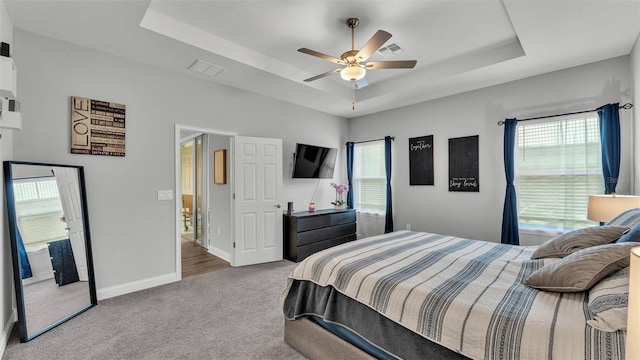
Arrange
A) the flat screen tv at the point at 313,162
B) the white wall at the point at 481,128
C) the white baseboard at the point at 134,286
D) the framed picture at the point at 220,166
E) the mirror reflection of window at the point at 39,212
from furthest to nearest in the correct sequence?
the flat screen tv at the point at 313,162 → the framed picture at the point at 220,166 → the white wall at the point at 481,128 → the white baseboard at the point at 134,286 → the mirror reflection of window at the point at 39,212

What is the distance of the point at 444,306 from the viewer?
139cm

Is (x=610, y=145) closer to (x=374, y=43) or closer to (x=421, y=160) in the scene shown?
(x=421, y=160)

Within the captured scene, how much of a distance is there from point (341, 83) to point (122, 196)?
3353mm

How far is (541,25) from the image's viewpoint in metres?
2.56

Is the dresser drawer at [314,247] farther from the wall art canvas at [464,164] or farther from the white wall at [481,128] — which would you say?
the wall art canvas at [464,164]

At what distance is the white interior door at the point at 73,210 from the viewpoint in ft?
8.78

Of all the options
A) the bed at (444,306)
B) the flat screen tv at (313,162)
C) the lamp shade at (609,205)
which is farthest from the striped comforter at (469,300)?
the flat screen tv at (313,162)

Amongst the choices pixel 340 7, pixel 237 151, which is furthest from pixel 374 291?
pixel 237 151

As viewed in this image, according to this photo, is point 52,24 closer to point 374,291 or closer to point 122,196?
point 122,196

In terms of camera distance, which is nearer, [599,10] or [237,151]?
[599,10]

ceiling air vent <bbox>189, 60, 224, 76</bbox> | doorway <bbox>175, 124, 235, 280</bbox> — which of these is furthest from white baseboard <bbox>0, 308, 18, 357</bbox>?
ceiling air vent <bbox>189, 60, 224, 76</bbox>

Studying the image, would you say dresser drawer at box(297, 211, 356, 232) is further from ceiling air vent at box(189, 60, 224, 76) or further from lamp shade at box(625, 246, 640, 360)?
lamp shade at box(625, 246, 640, 360)

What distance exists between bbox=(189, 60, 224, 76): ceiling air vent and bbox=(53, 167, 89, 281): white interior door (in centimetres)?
167

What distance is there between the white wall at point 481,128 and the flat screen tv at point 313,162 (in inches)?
37.7
